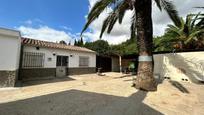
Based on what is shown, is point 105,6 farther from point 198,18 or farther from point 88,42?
point 88,42

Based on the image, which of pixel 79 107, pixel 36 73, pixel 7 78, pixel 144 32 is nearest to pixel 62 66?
pixel 36 73

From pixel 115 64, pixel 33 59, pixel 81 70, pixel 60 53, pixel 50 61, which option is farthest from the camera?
pixel 115 64

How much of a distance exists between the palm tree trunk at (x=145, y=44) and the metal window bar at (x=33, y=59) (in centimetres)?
967

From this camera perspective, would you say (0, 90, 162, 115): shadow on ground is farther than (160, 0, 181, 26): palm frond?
No

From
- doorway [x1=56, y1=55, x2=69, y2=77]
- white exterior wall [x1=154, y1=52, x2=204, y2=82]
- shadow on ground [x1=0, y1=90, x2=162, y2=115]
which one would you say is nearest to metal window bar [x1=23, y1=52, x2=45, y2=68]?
doorway [x1=56, y1=55, x2=69, y2=77]

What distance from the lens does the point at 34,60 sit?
13836 millimetres

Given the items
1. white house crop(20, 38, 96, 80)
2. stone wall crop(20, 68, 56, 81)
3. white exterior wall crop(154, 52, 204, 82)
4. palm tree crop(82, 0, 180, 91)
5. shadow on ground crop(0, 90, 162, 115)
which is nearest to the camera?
shadow on ground crop(0, 90, 162, 115)

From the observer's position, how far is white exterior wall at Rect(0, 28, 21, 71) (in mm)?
9336

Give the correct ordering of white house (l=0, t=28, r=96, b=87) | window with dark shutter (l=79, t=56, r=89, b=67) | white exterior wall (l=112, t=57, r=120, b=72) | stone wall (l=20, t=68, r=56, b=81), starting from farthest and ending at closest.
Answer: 1. white exterior wall (l=112, t=57, r=120, b=72)
2. window with dark shutter (l=79, t=56, r=89, b=67)
3. stone wall (l=20, t=68, r=56, b=81)
4. white house (l=0, t=28, r=96, b=87)

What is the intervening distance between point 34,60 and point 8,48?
172 inches

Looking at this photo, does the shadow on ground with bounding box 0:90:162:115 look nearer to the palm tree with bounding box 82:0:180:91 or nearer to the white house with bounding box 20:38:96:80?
the palm tree with bounding box 82:0:180:91

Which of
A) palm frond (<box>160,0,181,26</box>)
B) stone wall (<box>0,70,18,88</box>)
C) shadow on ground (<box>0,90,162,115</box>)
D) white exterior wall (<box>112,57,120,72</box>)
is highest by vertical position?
palm frond (<box>160,0,181,26</box>)

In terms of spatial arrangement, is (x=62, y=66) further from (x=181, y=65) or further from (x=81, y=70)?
(x=181, y=65)

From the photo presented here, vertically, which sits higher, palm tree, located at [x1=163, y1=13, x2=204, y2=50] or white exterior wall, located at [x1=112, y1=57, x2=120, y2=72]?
palm tree, located at [x1=163, y1=13, x2=204, y2=50]
